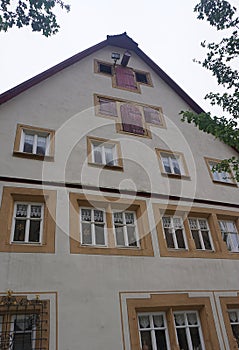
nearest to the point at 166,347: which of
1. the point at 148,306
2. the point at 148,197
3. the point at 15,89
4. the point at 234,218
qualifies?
the point at 148,306

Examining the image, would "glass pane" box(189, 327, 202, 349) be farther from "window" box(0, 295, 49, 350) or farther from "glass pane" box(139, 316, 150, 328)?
"window" box(0, 295, 49, 350)

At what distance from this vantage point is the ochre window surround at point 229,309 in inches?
317

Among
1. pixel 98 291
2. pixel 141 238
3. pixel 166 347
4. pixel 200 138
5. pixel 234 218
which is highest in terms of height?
pixel 200 138

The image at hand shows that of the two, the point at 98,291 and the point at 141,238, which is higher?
the point at 141,238

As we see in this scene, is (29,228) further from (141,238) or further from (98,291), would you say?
(141,238)

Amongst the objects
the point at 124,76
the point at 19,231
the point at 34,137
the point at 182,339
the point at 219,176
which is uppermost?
the point at 124,76

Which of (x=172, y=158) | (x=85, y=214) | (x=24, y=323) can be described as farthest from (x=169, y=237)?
(x=24, y=323)

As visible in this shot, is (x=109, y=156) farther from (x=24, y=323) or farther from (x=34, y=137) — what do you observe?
(x=24, y=323)

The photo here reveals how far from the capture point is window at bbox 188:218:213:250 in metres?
10.2

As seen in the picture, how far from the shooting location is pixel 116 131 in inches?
471

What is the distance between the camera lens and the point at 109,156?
11180 mm

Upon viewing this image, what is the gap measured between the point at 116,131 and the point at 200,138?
453 centimetres

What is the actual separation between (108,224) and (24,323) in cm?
365

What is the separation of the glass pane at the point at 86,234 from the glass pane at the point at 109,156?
9.22 feet
